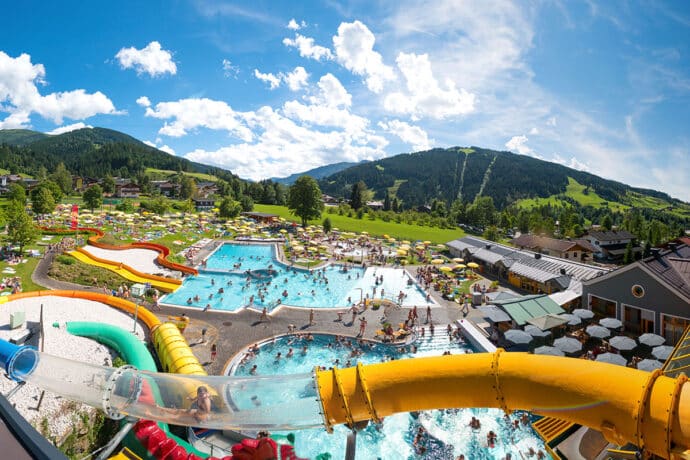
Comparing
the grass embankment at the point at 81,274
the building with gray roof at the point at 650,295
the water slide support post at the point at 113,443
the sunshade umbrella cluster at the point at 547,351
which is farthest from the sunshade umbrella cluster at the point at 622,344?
the grass embankment at the point at 81,274

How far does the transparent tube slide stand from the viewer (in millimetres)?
4902

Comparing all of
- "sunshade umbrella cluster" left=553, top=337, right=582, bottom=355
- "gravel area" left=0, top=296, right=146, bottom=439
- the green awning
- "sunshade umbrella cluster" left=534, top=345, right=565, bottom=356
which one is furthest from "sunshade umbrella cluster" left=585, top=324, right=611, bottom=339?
"gravel area" left=0, top=296, right=146, bottom=439

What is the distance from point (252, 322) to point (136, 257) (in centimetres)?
2484

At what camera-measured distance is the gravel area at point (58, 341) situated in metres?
11.8

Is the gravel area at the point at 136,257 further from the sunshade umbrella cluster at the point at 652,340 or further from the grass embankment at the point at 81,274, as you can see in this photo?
the sunshade umbrella cluster at the point at 652,340

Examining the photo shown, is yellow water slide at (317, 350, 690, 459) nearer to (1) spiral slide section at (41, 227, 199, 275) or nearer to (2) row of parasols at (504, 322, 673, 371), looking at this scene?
(2) row of parasols at (504, 322, 673, 371)

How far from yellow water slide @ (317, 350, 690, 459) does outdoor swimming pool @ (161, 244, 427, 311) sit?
2174cm

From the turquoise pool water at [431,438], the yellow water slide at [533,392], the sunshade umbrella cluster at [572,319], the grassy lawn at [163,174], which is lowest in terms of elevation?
the turquoise pool water at [431,438]

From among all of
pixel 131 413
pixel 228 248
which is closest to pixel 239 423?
pixel 131 413

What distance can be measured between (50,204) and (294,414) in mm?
66804

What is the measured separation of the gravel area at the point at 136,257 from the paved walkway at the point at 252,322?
7947 millimetres

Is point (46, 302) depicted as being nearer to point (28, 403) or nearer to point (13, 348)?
point (28, 403)

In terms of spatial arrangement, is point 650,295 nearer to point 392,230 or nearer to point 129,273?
point 129,273

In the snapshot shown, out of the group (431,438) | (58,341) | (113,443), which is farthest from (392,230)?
(113,443)
